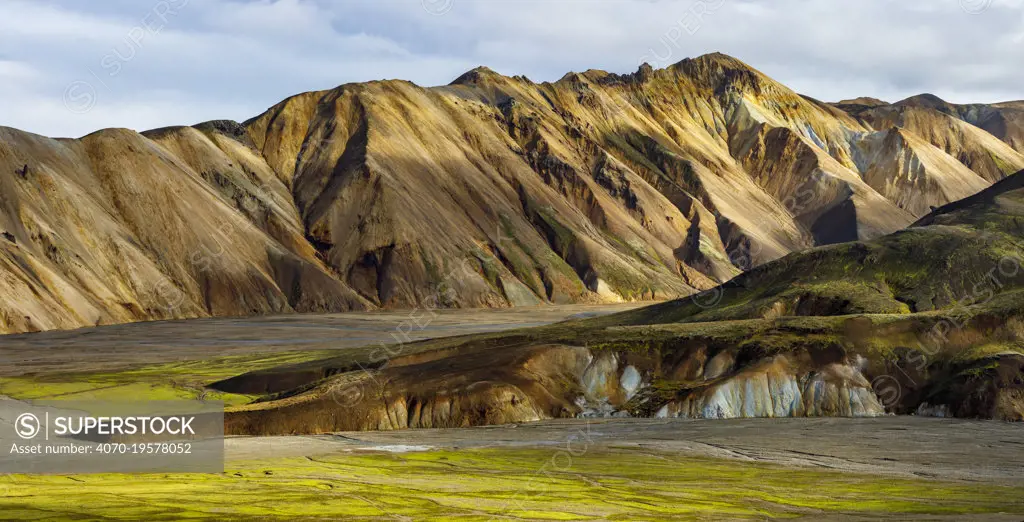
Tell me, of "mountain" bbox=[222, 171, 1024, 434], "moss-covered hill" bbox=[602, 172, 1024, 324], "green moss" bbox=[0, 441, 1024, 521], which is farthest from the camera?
"moss-covered hill" bbox=[602, 172, 1024, 324]

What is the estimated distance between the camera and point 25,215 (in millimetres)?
171000

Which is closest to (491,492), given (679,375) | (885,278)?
(679,375)

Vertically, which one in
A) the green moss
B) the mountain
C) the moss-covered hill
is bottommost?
the green moss

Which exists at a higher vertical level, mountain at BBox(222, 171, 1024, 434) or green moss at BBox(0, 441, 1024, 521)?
mountain at BBox(222, 171, 1024, 434)

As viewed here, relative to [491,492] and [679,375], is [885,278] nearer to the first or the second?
[679,375]

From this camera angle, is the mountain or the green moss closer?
the green moss

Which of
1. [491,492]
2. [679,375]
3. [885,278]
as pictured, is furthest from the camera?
[885,278]

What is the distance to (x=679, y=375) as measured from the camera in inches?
4026

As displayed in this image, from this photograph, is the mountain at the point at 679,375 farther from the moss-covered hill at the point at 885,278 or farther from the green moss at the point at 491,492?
A: the green moss at the point at 491,492

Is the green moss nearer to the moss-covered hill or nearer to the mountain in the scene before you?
the mountain

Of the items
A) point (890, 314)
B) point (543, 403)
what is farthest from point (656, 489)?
point (890, 314)

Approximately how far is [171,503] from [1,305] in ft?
381

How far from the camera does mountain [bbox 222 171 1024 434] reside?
93625mm

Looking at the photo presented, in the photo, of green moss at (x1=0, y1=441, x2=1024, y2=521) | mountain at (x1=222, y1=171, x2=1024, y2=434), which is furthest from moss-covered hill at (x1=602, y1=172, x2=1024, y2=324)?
green moss at (x1=0, y1=441, x2=1024, y2=521)
